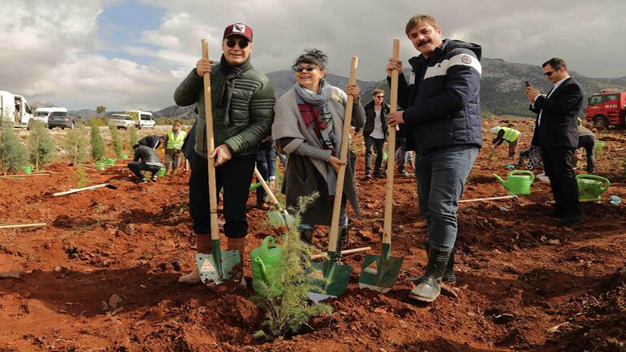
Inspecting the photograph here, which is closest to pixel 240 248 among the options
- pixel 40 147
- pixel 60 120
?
pixel 40 147

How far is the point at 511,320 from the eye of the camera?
2.67 meters

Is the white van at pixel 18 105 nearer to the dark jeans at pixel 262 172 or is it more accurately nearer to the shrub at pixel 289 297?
the dark jeans at pixel 262 172

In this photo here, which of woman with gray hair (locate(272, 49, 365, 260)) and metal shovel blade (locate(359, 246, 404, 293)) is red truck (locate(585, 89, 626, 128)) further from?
metal shovel blade (locate(359, 246, 404, 293))

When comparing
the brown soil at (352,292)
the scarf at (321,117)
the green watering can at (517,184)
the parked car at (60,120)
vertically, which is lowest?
the brown soil at (352,292)

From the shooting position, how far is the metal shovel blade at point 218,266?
9.84 feet

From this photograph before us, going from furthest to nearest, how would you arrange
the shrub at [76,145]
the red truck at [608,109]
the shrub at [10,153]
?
the red truck at [608,109] < the shrub at [76,145] < the shrub at [10,153]

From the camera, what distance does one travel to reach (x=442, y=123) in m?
2.71

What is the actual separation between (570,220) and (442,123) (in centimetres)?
306

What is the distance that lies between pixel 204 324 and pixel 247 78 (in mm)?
1599

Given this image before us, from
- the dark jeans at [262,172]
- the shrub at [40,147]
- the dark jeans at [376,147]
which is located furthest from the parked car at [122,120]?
the dark jeans at [262,172]

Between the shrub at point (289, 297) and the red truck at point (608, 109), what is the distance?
69.5 feet

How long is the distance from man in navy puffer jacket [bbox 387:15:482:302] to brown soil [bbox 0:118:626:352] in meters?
0.41

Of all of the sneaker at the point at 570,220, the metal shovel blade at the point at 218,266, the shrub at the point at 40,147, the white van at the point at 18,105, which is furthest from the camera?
the white van at the point at 18,105

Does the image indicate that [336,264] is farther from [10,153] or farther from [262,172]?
[10,153]
